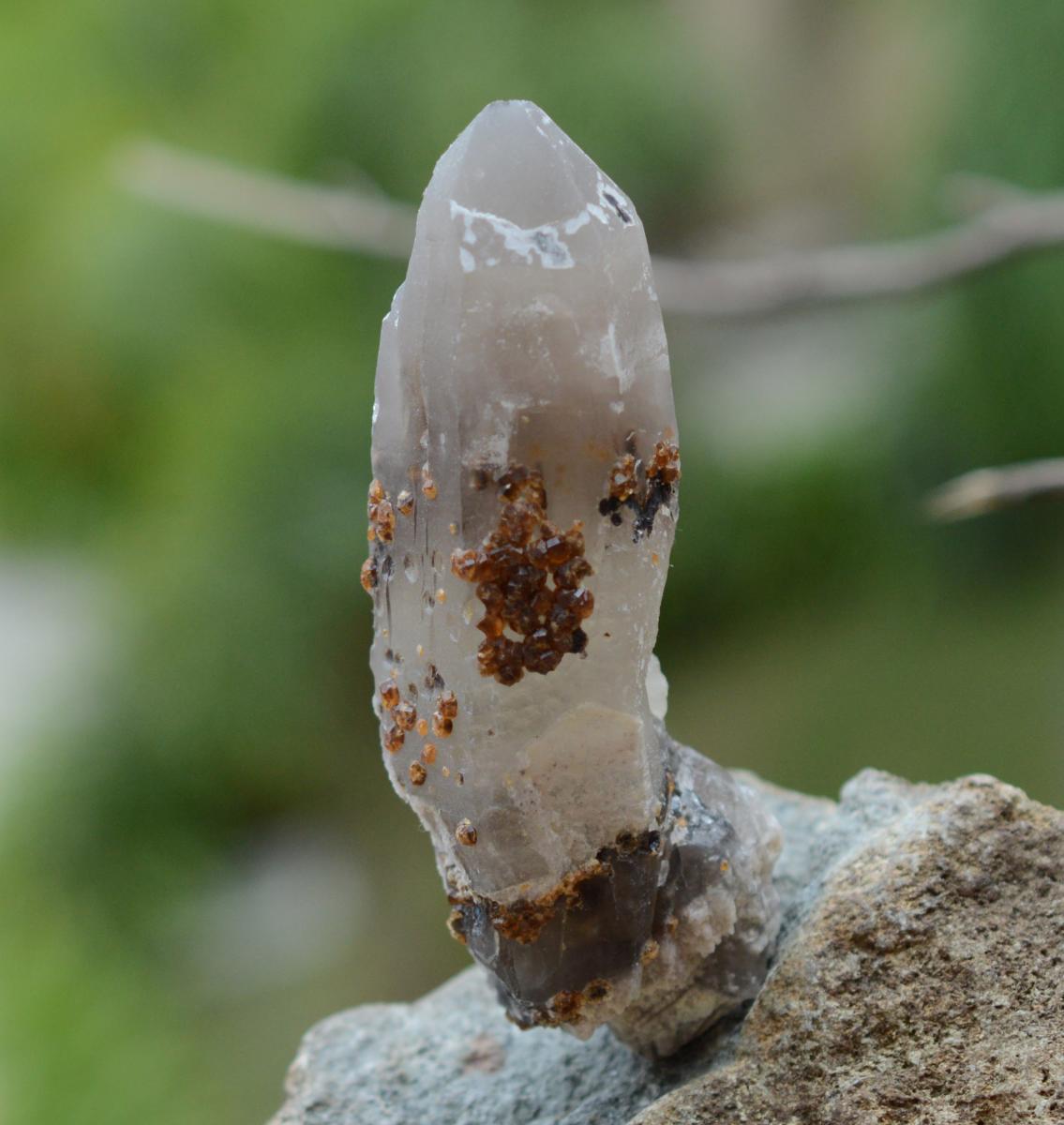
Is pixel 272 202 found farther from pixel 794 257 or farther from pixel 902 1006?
pixel 902 1006

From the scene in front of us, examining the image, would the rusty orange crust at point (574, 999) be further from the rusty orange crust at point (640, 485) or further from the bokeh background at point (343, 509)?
the bokeh background at point (343, 509)

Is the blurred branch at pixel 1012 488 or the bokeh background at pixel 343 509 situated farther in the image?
the bokeh background at pixel 343 509

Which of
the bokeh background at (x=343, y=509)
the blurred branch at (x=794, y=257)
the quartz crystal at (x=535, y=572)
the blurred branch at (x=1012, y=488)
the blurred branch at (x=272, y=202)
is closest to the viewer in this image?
the quartz crystal at (x=535, y=572)

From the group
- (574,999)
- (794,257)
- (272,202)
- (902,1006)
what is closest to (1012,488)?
(902,1006)

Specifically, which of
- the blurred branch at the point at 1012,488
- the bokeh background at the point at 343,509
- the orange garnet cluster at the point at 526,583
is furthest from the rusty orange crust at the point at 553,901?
the bokeh background at the point at 343,509

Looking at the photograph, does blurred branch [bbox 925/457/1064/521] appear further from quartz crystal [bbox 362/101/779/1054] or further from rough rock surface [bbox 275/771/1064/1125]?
quartz crystal [bbox 362/101/779/1054]

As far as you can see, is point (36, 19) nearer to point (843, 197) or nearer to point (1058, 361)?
point (843, 197)
